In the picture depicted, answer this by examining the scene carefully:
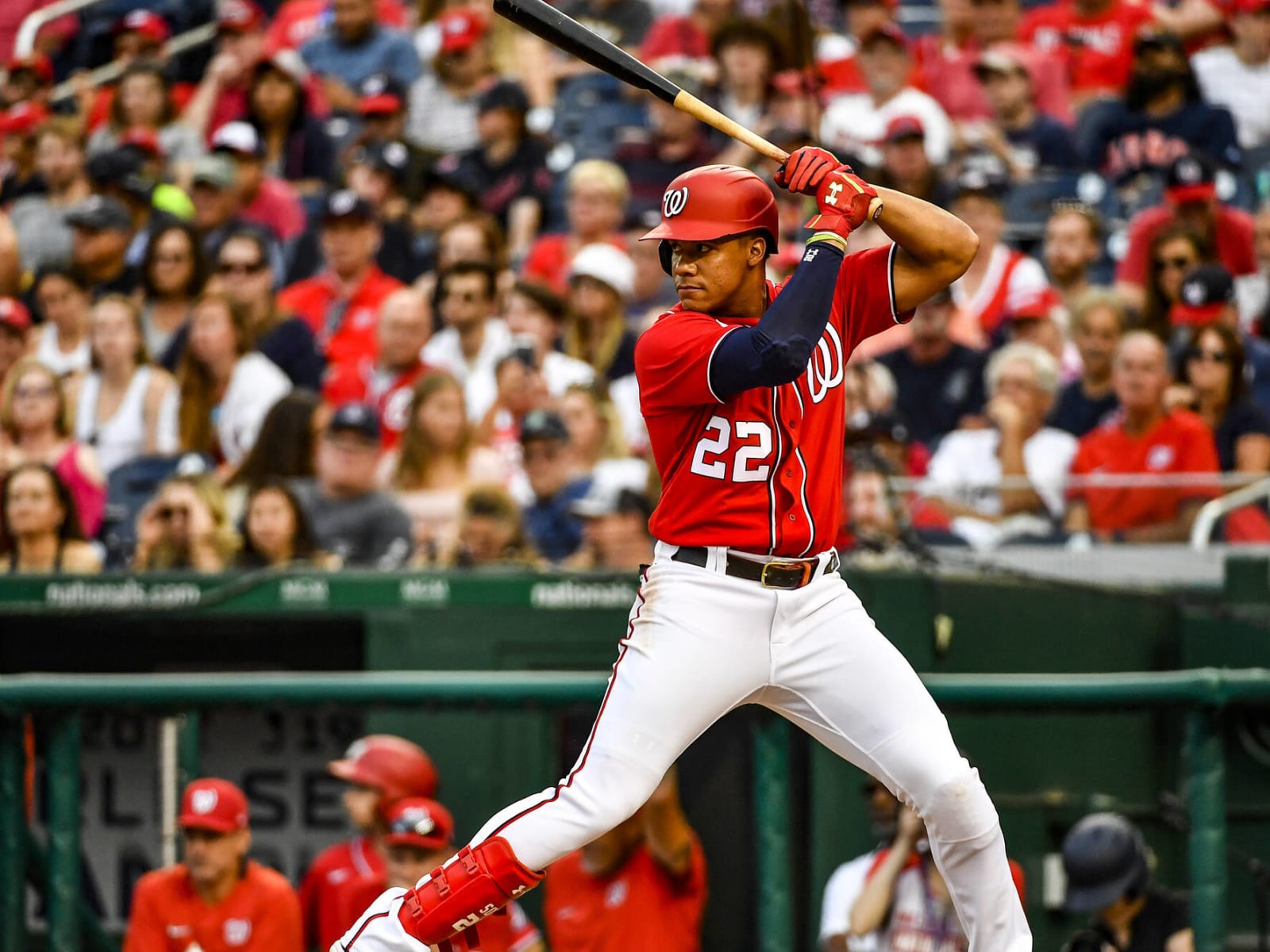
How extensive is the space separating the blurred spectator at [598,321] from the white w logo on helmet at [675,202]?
402cm

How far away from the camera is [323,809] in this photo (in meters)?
6.07

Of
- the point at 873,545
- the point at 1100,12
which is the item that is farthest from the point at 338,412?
the point at 1100,12

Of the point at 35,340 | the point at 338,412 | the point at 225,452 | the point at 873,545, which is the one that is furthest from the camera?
the point at 35,340

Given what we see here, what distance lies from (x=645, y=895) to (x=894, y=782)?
5.79ft

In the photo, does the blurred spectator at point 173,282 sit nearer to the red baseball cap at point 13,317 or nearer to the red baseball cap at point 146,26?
the red baseball cap at point 13,317

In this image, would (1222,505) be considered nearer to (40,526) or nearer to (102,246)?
(40,526)

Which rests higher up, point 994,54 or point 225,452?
point 994,54

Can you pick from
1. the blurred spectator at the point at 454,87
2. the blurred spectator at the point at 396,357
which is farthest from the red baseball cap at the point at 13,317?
the blurred spectator at the point at 454,87

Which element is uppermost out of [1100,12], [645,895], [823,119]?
[1100,12]

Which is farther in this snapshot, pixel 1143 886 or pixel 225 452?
pixel 225 452

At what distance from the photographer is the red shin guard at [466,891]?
371cm

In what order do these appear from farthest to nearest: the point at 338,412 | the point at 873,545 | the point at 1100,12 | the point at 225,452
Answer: the point at 1100,12 < the point at 225,452 < the point at 338,412 < the point at 873,545

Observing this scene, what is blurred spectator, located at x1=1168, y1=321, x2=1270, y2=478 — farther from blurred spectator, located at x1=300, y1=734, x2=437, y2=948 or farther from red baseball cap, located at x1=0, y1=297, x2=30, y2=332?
red baseball cap, located at x1=0, y1=297, x2=30, y2=332

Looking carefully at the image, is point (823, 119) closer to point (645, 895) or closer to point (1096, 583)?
point (1096, 583)
